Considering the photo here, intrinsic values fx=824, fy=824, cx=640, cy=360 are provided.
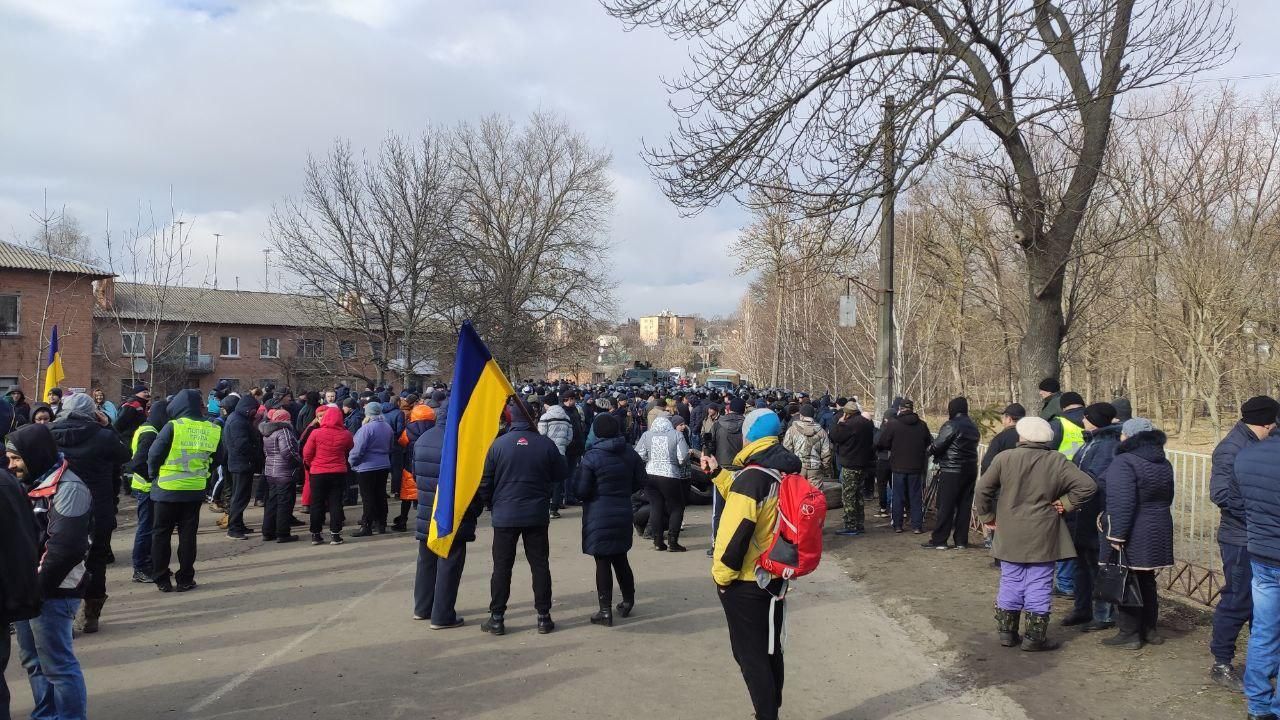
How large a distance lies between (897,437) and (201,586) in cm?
866

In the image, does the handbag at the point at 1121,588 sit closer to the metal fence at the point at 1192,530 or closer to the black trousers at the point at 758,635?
the metal fence at the point at 1192,530

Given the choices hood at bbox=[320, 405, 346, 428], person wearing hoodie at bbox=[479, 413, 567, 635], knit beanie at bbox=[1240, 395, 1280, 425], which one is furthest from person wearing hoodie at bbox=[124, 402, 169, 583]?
knit beanie at bbox=[1240, 395, 1280, 425]

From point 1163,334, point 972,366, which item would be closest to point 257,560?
point 1163,334

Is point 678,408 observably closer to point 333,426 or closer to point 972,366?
point 333,426

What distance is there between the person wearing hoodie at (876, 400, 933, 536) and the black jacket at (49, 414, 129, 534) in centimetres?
912

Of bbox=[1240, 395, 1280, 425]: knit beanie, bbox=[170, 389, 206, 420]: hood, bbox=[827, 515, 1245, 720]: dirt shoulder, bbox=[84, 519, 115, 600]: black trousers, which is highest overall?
bbox=[1240, 395, 1280, 425]: knit beanie

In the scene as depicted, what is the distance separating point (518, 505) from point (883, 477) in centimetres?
780

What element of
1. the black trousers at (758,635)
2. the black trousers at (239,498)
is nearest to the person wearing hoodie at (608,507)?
the black trousers at (758,635)

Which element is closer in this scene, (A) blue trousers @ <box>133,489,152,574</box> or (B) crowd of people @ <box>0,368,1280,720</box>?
(B) crowd of people @ <box>0,368,1280,720</box>

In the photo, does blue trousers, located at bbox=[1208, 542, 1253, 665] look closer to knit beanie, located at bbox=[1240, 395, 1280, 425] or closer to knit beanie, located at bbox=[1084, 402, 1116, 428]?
knit beanie, located at bbox=[1240, 395, 1280, 425]

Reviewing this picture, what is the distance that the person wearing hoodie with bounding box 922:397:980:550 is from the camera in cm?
1048

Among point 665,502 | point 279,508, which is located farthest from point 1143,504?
point 279,508

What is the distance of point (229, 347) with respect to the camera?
5228 centimetres

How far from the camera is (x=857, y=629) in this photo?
7312mm
